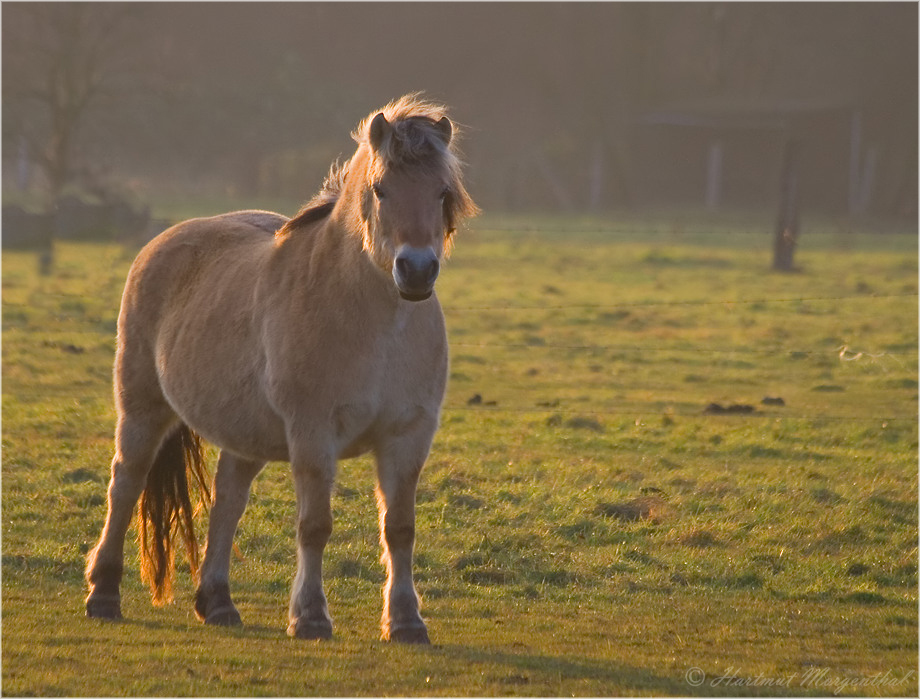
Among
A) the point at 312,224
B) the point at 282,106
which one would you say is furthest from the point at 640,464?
the point at 282,106

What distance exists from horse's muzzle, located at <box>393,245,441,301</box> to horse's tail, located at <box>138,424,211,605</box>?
2.10 meters

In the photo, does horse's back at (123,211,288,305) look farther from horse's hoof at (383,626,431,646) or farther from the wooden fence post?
the wooden fence post

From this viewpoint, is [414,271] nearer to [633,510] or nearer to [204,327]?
[204,327]

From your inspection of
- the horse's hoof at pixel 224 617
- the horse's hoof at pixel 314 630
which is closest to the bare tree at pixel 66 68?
the horse's hoof at pixel 224 617

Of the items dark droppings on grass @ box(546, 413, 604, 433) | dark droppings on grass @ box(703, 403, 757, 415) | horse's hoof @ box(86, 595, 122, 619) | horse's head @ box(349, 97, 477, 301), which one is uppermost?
horse's head @ box(349, 97, 477, 301)

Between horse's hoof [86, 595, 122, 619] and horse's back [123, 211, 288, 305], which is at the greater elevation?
horse's back [123, 211, 288, 305]

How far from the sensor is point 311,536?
500 centimetres

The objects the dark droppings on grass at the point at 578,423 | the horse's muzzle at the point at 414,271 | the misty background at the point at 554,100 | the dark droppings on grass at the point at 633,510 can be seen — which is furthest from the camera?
the misty background at the point at 554,100

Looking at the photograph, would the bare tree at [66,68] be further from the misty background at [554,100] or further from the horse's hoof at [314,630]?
the horse's hoof at [314,630]

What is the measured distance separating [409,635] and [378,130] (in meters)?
2.06

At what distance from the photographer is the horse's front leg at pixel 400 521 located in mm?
5031

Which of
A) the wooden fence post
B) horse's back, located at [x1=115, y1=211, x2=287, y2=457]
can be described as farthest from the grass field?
the wooden fence post
